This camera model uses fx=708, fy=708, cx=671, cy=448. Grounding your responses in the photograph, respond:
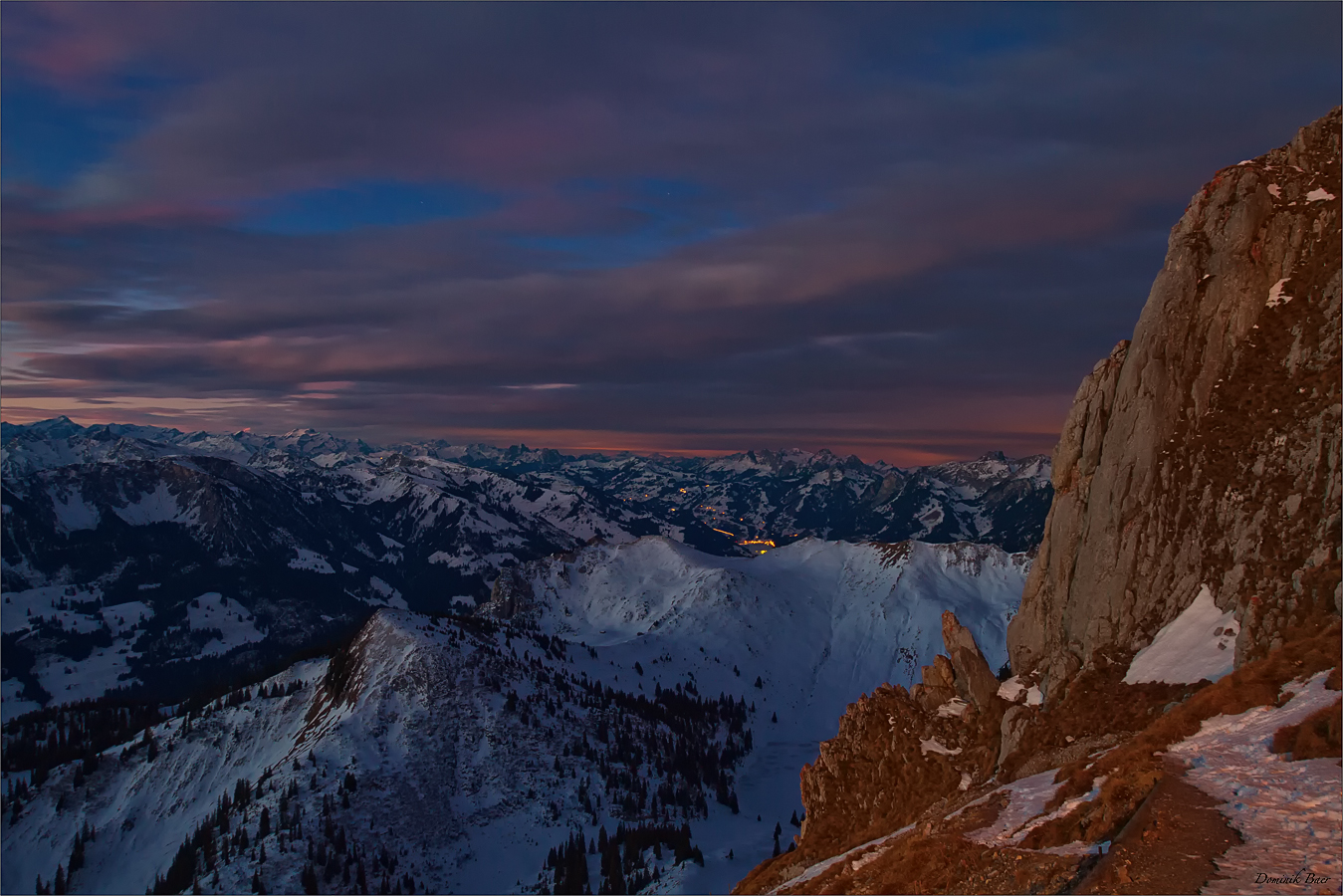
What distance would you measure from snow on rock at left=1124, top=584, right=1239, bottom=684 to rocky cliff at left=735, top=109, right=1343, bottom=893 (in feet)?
0.84

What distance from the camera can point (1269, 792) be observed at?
2339 centimetres

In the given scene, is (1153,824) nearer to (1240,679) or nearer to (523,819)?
(1240,679)

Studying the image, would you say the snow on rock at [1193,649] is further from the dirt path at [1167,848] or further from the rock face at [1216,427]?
the dirt path at [1167,848]

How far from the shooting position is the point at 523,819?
190875 mm

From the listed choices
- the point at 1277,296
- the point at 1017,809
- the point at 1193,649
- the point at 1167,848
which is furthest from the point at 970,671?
the point at 1167,848

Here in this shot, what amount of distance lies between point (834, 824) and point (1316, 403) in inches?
1967

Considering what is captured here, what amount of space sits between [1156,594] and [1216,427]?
13.7 m

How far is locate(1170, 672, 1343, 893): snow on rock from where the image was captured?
750 inches

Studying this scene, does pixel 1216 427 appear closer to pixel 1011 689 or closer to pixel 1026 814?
pixel 1011 689

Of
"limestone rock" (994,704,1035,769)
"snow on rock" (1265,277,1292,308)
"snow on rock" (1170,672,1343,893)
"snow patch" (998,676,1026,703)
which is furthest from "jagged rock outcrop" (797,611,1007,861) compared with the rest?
"snow on rock" (1265,277,1292,308)

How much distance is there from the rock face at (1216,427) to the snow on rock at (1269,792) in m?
16.1

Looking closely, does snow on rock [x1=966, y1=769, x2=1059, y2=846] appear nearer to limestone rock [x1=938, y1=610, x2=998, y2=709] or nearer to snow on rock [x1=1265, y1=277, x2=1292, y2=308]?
limestone rock [x1=938, y1=610, x2=998, y2=709]

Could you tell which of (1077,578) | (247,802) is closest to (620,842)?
(247,802)

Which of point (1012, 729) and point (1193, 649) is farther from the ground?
point (1193, 649)
